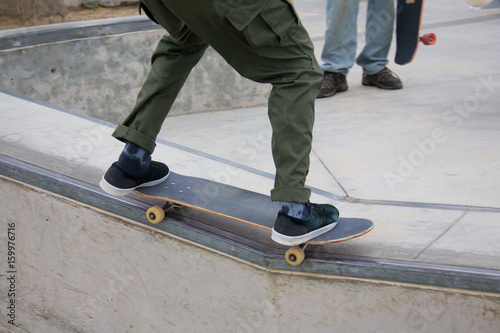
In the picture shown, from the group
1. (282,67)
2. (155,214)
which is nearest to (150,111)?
(155,214)

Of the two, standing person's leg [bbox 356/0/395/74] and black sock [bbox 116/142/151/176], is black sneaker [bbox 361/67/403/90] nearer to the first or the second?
standing person's leg [bbox 356/0/395/74]

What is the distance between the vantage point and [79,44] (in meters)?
3.93

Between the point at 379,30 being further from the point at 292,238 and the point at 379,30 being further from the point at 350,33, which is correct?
the point at 292,238

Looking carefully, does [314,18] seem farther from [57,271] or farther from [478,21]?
[57,271]

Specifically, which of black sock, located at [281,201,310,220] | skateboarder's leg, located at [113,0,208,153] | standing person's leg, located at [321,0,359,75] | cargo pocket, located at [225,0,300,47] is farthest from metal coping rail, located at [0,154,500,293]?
standing person's leg, located at [321,0,359,75]

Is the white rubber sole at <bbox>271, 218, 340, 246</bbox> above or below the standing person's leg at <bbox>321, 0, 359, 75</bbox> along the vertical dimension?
above

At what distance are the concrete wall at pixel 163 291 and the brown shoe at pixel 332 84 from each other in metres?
2.66

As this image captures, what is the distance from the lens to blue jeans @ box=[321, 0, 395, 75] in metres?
4.43

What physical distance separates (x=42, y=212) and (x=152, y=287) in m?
0.62

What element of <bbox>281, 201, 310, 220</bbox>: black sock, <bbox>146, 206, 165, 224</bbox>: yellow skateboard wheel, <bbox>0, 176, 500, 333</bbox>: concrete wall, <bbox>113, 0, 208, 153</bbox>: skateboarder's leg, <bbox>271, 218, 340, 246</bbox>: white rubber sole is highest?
<bbox>113, 0, 208, 153</bbox>: skateboarder's leg

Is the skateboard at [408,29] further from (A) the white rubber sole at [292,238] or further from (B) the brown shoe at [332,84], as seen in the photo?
(A) the white rubber sole at [292,238]

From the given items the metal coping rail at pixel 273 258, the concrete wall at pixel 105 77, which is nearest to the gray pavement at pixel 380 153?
the metal coping rail at pixel 273 258

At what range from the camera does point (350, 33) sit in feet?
14.6

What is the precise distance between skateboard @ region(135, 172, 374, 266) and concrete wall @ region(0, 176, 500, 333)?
0.37 ft
